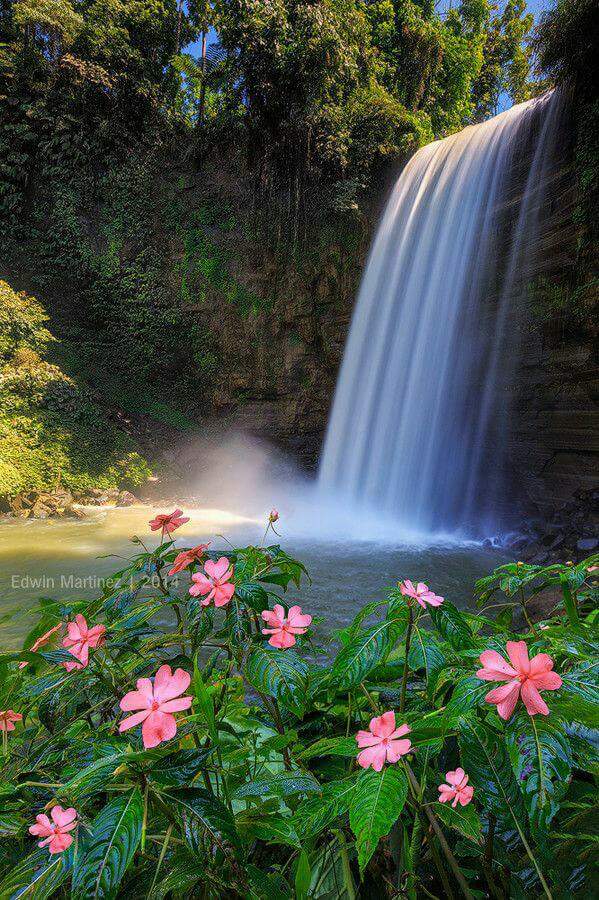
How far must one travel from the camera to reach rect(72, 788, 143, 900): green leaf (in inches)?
19.1

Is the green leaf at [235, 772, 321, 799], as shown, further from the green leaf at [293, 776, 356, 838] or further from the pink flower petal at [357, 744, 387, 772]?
the pink flower petal at [357, 744, 387, 772]

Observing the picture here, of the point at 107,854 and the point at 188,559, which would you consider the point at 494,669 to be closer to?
the point at 107,854

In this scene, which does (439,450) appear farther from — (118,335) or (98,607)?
(118,335)

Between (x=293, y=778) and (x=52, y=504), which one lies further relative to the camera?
(x=52, y=504)

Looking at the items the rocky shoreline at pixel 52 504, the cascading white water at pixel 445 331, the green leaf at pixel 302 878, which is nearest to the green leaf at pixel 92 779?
the green leaf at pixel 302 878

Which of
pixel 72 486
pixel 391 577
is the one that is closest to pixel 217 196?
pixel 72 486

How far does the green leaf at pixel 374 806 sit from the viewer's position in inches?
19.7

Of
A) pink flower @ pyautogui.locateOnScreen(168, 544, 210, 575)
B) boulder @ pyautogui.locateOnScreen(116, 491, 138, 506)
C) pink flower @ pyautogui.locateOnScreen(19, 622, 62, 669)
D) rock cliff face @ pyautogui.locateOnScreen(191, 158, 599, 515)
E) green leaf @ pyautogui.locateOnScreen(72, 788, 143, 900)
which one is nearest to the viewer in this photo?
green leaf @ pyautogui.locateOnScreen(72, 788, 143, 900)

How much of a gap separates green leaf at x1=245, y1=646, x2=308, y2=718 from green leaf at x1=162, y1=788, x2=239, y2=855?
187 mm

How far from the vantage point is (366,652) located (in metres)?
0.73

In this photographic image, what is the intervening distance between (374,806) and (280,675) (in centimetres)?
24

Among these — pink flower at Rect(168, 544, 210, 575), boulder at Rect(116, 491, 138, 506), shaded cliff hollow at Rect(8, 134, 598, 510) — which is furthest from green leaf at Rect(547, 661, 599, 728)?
shaded cliff hollow at Rect(8, 134, 598, 510)

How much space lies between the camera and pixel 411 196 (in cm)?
951

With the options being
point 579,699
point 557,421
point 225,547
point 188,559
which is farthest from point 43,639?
point 557,421
